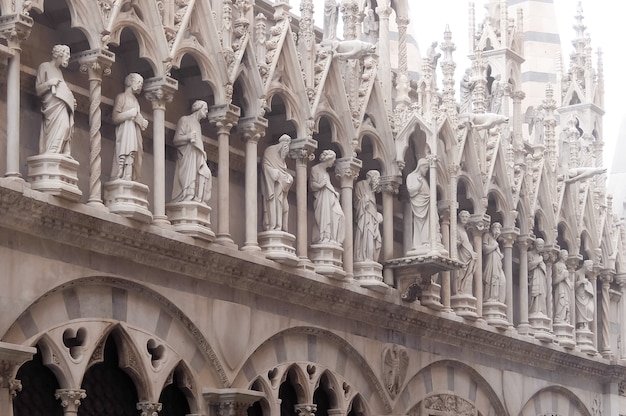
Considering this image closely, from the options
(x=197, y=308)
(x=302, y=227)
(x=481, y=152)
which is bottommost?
(x=197, y=308)

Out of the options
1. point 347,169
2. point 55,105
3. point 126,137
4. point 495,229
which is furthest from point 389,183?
point 55,105

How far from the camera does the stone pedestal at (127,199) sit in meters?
18.5

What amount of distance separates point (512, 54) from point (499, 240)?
13.6 feet

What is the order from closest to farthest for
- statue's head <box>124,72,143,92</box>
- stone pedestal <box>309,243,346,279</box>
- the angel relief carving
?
statue's head <box>124,72,143,92</box> < stone pedestal <box>309,243,346,279</box> < the angel relief carving

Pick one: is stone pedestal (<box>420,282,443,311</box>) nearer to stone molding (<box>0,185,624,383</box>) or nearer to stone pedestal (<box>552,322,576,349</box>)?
stone molding (<box>0,185,624,383</box>)

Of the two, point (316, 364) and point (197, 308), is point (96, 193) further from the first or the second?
point (316, 364)

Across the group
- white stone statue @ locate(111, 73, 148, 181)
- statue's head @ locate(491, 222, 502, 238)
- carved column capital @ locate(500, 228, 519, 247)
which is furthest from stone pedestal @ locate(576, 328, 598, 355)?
white stone statue @ locate(111, 73, 148, 181)

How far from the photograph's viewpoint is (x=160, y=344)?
19094 mm

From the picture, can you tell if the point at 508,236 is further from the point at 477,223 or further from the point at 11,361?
the point at 11,361

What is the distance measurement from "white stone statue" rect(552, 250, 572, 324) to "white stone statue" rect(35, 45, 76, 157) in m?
13.1

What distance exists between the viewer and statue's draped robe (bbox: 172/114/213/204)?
20.0 meters

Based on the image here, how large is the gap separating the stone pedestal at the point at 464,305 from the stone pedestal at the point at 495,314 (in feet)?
2.12

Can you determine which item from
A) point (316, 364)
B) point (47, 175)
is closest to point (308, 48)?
point (316, 364)

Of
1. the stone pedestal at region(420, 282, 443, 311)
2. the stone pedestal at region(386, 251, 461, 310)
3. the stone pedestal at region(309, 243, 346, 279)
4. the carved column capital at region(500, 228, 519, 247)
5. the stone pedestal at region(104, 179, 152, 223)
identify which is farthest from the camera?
the carved column capital at region(500, 228, 519, 247)
